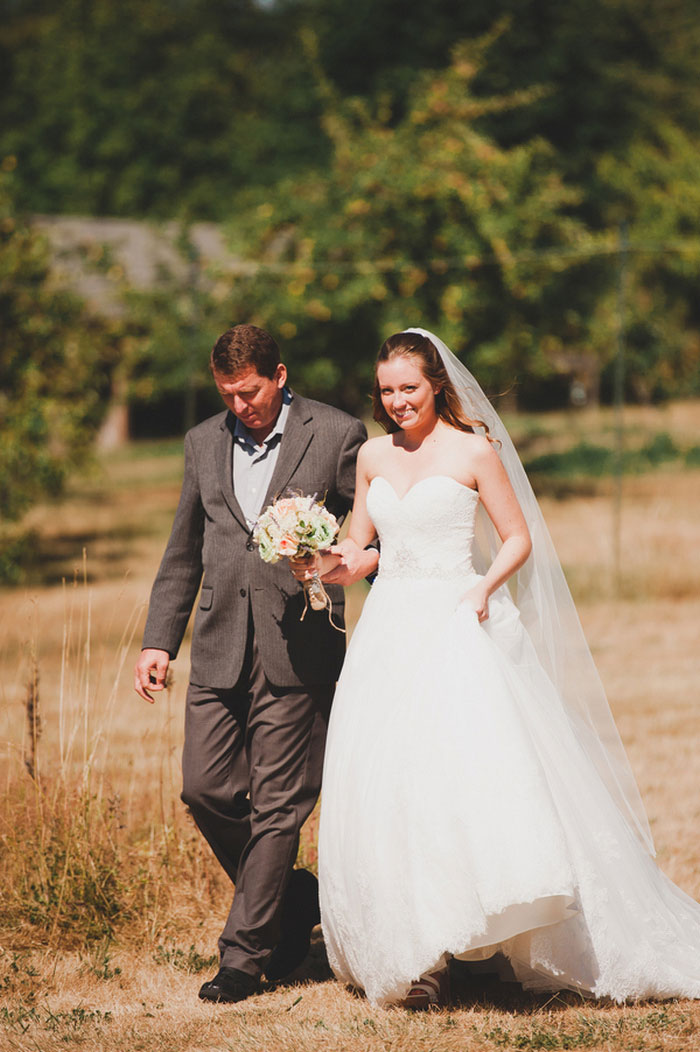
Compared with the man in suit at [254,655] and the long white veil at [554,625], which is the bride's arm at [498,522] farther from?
the man in suit at [254,655]

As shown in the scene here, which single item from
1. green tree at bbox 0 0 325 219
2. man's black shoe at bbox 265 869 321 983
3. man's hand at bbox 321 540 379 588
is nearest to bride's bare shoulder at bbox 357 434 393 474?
man's hand at bbox 321 540 379 588

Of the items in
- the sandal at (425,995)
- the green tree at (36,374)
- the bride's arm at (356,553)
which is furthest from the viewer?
the green tree at (36,374)

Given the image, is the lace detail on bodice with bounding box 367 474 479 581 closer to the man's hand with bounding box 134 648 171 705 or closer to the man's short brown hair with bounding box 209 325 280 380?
the man's short brown hair with bounding box 209 325 280 380

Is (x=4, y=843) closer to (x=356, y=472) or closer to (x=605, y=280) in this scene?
(x=356, y=472)

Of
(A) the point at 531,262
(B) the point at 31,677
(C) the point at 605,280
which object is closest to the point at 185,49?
(C) the point at 605,280

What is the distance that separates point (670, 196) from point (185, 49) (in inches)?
967

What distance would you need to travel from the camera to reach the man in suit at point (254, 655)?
13.3 ft

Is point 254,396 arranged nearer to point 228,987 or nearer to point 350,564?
point 350,564

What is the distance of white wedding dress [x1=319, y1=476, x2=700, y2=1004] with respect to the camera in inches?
141

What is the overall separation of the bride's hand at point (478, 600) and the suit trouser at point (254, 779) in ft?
2.05

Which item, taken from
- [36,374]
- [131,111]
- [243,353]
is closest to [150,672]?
[243,353]

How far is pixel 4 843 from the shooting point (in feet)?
16.0

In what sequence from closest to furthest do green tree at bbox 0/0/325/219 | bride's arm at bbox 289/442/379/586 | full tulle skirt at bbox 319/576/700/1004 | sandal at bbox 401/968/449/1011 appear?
full tulle skirt at bbox 319/576/700/1004 → sandal at bbox 401/968/449/1011 → bride's arm at bbox 289/442/379/586 → green tree at bbox 0/0/325/219

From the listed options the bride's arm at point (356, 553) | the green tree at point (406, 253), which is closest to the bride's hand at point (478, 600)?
the bride's arm at point (356, 553)
